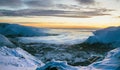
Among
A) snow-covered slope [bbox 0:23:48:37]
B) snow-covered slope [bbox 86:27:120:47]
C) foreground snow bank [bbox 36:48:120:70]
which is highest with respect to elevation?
snow-covered slope [bbox 0:23:48:37]

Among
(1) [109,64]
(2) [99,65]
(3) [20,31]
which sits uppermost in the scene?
(3) [20,31]

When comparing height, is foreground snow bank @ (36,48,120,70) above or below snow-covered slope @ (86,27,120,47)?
below

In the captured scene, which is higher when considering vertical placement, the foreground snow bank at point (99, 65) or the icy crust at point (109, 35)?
the icy crust at point (109, 35)

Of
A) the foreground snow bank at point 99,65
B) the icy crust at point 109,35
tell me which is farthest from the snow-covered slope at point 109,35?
the foreground snow bank at point 99,65

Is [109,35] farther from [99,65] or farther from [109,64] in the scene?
[99,65]

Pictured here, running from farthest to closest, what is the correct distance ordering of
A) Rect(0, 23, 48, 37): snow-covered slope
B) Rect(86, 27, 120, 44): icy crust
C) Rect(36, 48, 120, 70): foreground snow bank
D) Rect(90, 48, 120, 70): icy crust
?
Rect(0, 23, 48, 37): snow-covered slope < Rect(86, 27, 120, 44): icy crust < Rect(90, 48, 120, 70): icy crust < Rect(36, 48, 120, 70): foreground snow bank

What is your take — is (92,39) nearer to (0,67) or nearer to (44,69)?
(0,67)

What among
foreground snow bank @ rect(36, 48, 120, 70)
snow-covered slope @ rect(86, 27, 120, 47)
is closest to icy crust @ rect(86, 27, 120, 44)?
snow-covered slope @ rect(86, 27, 120, 47)

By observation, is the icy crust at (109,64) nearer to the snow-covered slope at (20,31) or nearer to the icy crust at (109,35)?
the icy crust at (109,35)

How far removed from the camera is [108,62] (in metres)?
10.4

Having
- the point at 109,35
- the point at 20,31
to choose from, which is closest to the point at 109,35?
the point at 109,35

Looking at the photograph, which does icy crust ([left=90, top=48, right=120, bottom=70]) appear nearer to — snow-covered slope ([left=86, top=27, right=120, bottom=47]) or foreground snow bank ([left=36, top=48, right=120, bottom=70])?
foreground snow bank ([left=36, top=48, right=120, bottom=70])

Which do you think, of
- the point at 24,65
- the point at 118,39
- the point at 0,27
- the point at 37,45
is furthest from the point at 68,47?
the point at 24,65

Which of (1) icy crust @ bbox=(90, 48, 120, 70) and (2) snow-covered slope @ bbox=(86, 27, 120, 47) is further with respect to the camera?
(2) snow-covered slope @ bbox=(86, 27, 120, 47)
